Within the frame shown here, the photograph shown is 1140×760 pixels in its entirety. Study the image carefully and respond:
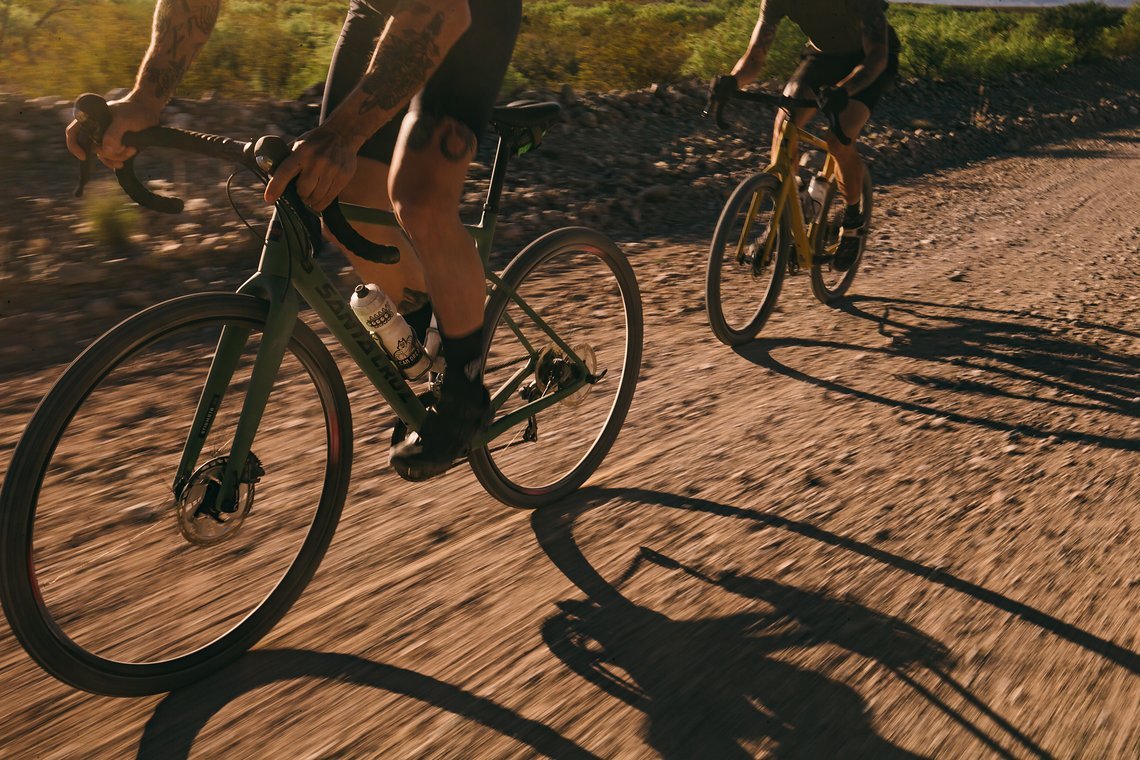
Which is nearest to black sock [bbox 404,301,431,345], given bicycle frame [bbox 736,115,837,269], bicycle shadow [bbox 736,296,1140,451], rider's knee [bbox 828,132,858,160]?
bicycle shadow [bbox 736,296,1140,451]

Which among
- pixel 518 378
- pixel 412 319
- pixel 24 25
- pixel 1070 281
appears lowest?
pixel 1070 281

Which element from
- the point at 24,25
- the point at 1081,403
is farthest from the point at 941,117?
the point at 24,25

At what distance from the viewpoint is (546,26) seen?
1798 centimetres

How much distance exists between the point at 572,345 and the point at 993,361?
2.73 m

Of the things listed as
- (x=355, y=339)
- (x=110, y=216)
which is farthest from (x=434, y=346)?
(x=110, y=216)

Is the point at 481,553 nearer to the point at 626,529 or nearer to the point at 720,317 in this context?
the point at 626,529

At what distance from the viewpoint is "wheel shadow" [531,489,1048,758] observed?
2.20 metres

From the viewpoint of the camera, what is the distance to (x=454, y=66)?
8.26 feet

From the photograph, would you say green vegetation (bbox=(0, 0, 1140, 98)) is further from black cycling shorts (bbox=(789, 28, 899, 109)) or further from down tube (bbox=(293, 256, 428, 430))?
down tube (bbox=(293, 256, 428, 430))

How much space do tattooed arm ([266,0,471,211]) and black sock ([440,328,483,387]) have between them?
2.34 feet

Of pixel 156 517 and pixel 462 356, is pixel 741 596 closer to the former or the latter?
pixel 462 356

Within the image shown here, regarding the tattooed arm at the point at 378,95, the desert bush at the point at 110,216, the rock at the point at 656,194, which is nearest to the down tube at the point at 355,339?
the tattooed arm at the point at 378,95

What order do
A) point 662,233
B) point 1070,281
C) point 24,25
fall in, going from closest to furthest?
point 1070,281
point 662,233
point 24,25

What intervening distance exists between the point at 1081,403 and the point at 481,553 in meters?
3.15
